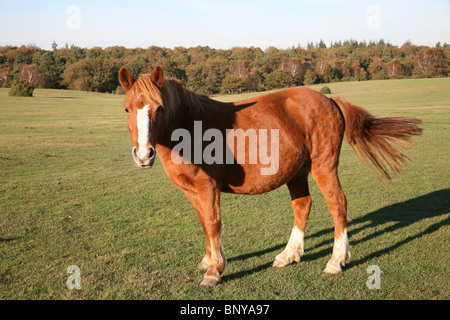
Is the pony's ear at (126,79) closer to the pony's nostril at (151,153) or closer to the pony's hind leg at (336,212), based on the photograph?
the pony's nostril at (151,153)

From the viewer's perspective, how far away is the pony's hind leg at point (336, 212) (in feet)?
14.2

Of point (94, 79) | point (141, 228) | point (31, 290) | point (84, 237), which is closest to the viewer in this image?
point (31, 290)

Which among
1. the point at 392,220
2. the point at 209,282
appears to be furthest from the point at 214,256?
the point at 392,220

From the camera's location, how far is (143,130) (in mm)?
3270

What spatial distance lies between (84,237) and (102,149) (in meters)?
9.99

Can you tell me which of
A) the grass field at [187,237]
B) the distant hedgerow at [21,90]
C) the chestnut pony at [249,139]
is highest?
the distant hedgerow at [21,90]

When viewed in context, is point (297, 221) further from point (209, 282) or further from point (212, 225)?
point (209, 282)

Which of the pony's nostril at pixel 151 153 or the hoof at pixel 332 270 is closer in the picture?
the pony's nostril at pixel 151 153

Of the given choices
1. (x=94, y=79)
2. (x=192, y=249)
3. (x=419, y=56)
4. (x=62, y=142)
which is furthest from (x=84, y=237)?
(x=419, y=56)

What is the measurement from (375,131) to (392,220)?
1.96 m

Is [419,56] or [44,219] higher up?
[419,56]

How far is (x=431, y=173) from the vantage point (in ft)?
31.0

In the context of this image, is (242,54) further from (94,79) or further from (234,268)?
(234,268)

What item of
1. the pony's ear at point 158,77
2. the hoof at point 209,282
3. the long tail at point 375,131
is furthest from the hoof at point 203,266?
the long tail at point 375,131
